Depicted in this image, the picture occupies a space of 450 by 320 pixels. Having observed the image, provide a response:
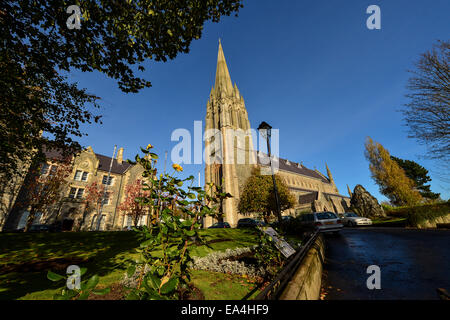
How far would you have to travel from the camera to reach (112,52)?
5.81 metres

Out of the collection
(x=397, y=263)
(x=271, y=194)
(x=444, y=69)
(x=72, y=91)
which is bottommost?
(x=397, y=263)

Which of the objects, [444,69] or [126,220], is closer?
[444,69]

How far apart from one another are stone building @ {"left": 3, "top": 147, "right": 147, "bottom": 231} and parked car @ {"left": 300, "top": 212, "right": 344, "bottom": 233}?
2900cm

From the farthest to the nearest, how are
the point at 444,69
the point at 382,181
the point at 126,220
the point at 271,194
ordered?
the point at 126,220, the point at 382,181, the point at 271,194, the point at 444,69

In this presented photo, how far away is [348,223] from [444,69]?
16.7m

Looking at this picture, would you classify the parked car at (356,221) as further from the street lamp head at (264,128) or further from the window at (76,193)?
the window at (76,193)

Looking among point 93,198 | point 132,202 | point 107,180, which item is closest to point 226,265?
point 132,202

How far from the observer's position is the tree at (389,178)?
89.7 ft

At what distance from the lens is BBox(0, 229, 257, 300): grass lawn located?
4.20 meters
